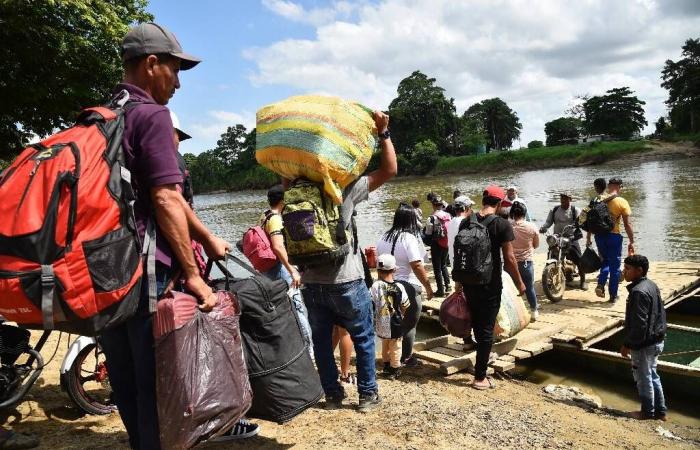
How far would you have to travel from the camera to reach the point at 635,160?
2135 inches

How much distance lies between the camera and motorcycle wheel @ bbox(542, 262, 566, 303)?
8016 mm

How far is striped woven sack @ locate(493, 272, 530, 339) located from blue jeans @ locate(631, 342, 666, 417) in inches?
46.7

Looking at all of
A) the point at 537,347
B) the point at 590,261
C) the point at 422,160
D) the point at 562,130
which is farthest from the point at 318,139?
the point at 562,130

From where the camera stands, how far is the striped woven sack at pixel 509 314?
5.66 m

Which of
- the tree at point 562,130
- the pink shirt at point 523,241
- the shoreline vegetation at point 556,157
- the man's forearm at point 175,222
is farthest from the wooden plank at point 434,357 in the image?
the tree at point 562,130

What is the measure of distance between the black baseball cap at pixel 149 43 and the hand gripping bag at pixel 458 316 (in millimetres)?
3820

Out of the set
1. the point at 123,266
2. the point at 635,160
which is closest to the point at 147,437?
the point at 123,266

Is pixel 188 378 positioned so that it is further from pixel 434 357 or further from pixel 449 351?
pixel 449 351

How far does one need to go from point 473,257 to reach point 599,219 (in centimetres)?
402

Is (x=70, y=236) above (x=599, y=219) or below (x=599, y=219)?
above

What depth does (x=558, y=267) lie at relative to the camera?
8.25 meters

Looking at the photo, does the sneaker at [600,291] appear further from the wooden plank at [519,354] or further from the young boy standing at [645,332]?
the young boy standing at [645,332]

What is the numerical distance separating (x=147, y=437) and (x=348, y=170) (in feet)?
5.98

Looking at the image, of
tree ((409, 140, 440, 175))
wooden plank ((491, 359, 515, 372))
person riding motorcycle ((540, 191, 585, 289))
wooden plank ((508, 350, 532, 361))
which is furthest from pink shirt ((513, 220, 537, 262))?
tree ((409, 140, 440, 175))
